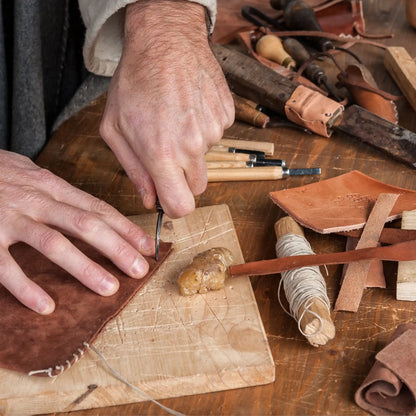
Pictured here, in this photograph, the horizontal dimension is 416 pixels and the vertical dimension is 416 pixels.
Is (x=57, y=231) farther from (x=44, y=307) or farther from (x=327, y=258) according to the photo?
(x=327, y=258)

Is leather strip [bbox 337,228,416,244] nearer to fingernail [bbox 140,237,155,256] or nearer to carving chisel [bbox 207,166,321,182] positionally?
carving chisel [bbox 207,166,321,182]

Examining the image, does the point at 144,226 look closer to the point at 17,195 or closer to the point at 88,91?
the point at 17,195

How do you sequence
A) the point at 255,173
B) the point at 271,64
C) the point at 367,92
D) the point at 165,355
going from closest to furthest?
the point at 165,355, the point at 255,173, the point at 367,92, the point at 271,64

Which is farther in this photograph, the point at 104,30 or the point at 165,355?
the point at 104,30

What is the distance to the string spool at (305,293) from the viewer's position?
A: 1.28m

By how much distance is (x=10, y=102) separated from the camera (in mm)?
2174

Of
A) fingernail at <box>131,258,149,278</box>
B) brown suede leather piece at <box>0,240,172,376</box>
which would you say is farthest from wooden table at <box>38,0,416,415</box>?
fingernail at <box>131,258,149,278</box>

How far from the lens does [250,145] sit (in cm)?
195

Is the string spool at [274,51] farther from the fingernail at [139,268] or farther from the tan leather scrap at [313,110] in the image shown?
the fingernail at [139,268]

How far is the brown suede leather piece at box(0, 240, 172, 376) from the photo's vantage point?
4.15 ft

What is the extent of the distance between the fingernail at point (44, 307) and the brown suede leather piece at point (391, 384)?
27.0 inches

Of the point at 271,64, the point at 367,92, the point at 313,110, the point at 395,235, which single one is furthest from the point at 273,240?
the point at 271,64

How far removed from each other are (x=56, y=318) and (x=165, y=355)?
273mm

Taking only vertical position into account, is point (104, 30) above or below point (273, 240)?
above
